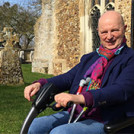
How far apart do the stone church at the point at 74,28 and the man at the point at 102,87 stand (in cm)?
565

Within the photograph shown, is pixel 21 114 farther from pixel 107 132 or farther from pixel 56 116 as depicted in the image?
pixel 107 132

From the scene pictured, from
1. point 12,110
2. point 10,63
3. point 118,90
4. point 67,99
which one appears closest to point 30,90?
point 67,99

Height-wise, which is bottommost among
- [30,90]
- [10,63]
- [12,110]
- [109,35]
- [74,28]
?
[12,110]

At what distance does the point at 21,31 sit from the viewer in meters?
29.0

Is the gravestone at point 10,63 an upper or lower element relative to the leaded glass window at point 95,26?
lower

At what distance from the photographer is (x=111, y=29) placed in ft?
7.09

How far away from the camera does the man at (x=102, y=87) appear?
1878 millimetres

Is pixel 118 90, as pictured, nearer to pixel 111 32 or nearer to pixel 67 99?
pixel 67 99

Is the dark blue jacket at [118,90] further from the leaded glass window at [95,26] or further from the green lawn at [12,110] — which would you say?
the leaded glass window at [95,26]

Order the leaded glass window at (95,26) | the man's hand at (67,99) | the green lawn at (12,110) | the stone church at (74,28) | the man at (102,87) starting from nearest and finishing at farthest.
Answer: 1. the man's hand at (67,99)
2. the man at (102,87)
3. the green lawn at (12,110)
4. the stone church at (74,28)
5. the leaded glass window at (95,26)

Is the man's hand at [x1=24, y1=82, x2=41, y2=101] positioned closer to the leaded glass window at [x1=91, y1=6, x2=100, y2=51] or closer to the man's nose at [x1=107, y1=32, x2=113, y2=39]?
the man's nose at [x1=107, y1=32, x2=113, y2=39]

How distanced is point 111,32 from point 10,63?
653 centimetres

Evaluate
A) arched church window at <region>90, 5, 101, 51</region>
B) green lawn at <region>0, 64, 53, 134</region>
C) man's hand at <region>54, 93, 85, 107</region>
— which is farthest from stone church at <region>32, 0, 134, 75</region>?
man's hand at <region>54, 93, 85, 107</region>

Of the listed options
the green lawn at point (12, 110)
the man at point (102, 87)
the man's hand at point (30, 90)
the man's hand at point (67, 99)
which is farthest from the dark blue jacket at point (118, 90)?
the green lawn at point (12, 110)
